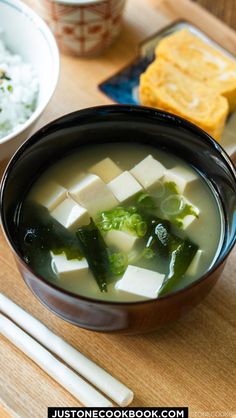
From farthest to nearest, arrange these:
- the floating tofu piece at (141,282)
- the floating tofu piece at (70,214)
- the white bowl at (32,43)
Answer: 1. the white bowl at (32,43)
2. the floating tofu piece at (70,214)
3. the floating tofu piece at (141,282)

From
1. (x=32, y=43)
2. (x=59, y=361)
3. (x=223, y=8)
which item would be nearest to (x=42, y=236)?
(x=59, y=361)

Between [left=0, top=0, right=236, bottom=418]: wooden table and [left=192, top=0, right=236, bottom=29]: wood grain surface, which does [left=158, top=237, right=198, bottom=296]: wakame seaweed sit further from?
[left=192, top=0, right=236, bottom=29]: wood grain surface

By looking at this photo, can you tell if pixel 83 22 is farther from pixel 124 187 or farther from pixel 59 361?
pixel 59 361

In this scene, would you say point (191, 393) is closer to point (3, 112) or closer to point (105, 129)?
point (105, 129)

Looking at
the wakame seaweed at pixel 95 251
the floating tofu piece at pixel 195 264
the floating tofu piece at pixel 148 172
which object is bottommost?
the wakame seaweed at pixel 95 251

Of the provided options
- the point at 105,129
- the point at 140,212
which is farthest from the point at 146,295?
the point at 105,129

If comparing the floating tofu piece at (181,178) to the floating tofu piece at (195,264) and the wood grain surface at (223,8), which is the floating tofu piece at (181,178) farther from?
the wood grain surface at (223,8)

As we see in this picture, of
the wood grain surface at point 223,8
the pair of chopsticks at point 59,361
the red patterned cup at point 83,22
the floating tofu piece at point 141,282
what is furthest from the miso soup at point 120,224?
the wood grain surface at point 223,8
